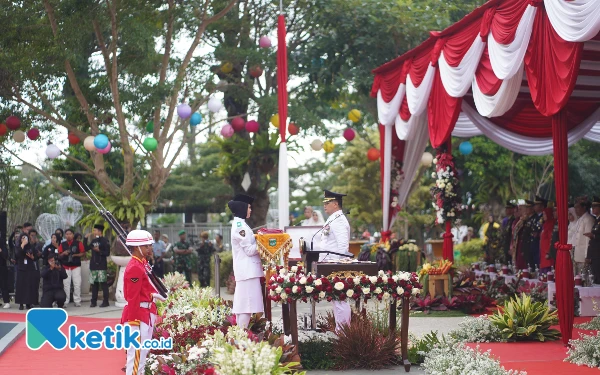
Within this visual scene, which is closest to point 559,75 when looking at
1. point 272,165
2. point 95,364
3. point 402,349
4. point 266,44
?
point 402,349

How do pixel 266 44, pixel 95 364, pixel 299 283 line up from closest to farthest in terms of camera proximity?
pixel 299 283 < pixel 95 364 < pixel 266 44

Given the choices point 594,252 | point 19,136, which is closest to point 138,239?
point 594,252

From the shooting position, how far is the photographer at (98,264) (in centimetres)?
1797

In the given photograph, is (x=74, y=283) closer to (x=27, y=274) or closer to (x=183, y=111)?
(x=27, y=274)

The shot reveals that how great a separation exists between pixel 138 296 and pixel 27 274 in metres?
10.5

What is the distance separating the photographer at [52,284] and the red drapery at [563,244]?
1077 cm

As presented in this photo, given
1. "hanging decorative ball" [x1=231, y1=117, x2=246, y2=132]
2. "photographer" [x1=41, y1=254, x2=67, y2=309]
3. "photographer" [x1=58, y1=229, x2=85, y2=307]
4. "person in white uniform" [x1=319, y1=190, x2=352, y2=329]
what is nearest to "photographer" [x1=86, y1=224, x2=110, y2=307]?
"photographer" [x1=58, y1=229, x2=85, y2=307]

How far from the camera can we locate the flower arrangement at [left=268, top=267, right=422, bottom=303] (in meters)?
9.30

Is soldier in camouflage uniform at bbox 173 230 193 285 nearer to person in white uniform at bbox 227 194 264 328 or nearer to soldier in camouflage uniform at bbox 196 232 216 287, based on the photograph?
soldier in camouflage uniform at bbox 196 232 216 287

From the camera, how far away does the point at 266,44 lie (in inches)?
895

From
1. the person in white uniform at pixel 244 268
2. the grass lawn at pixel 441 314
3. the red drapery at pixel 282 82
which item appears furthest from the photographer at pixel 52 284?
the person in white uniform at pixel 244 268

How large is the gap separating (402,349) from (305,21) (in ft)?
58.0

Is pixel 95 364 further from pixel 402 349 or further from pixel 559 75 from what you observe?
pixel 559 75

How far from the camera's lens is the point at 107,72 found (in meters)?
19.9
